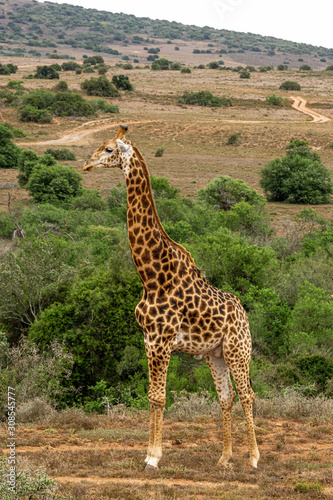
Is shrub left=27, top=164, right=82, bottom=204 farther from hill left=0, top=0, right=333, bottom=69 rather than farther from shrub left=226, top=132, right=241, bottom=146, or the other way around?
hill left=0, top=0, right=333, bottom=69

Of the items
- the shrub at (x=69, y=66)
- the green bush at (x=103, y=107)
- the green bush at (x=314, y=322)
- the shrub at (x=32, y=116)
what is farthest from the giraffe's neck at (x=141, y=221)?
the shrub at (x=69, y=66)

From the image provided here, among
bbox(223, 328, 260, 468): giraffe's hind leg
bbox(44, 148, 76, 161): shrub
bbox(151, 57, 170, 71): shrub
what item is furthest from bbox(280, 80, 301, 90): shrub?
bbox(223, 328, 260, 468): giraffe's hind leg

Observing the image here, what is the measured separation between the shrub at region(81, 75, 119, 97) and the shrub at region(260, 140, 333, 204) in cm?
4116

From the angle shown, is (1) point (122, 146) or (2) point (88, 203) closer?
(1) point (122, 146)

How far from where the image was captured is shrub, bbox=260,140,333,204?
115 ft

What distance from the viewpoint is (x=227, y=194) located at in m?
29.5

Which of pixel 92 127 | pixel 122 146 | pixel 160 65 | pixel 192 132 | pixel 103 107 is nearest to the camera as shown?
pixel 122 146

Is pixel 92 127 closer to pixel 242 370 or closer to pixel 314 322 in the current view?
pixel 314 322

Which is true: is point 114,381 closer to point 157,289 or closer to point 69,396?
point 69,396

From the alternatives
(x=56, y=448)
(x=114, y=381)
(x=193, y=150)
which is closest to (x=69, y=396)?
(x=114, y=381)

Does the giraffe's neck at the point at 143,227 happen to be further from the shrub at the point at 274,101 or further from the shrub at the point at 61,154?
the shrub at the point at 274,101

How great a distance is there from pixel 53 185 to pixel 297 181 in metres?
15.9

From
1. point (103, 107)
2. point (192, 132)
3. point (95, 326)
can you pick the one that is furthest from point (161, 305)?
point (103, 107)

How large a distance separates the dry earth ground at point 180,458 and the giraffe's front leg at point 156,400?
0.20 metres
